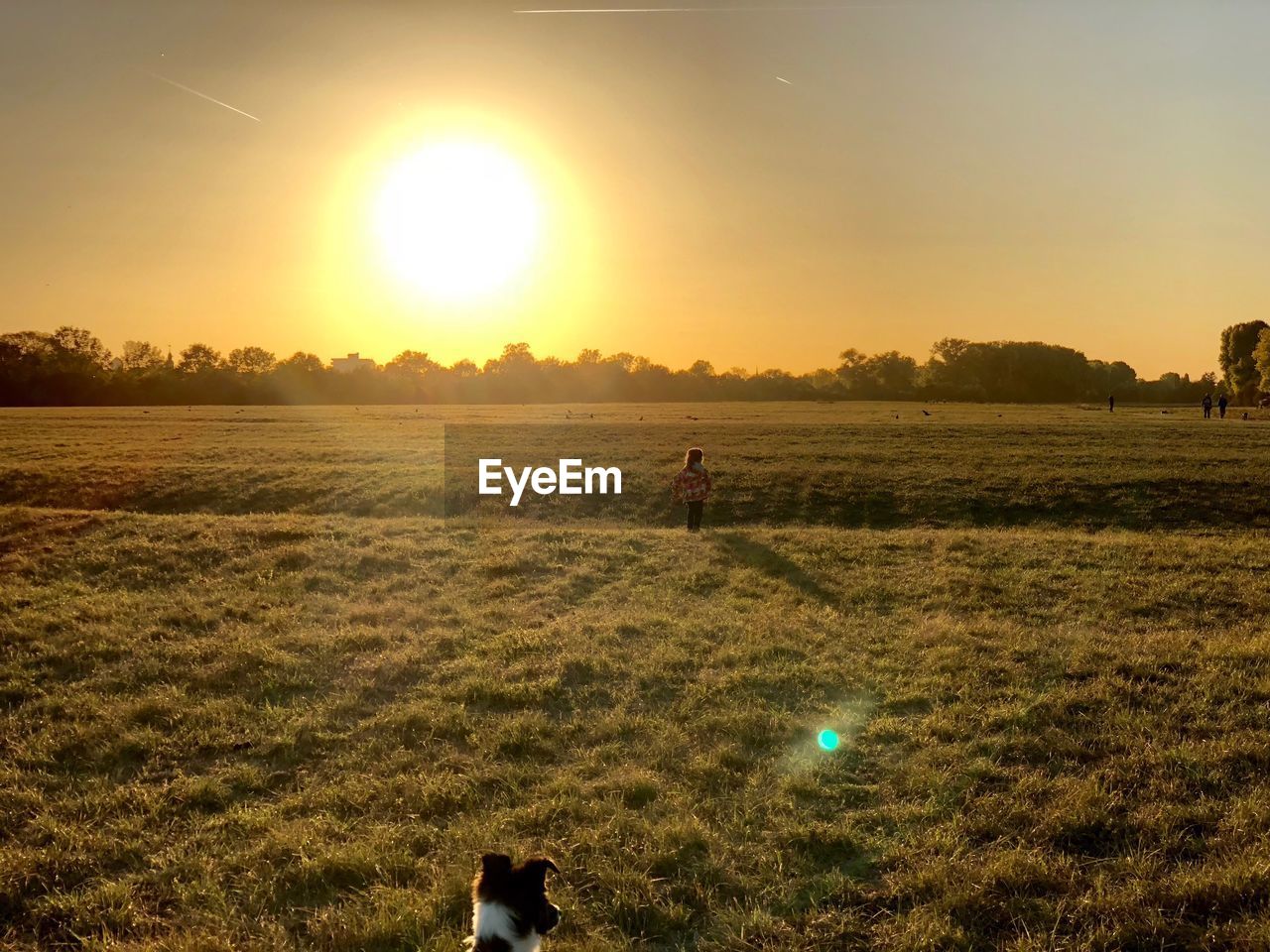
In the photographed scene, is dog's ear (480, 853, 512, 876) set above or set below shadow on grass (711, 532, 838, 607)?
above

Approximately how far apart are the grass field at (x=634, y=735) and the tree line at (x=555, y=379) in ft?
369

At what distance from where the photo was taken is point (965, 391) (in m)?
134

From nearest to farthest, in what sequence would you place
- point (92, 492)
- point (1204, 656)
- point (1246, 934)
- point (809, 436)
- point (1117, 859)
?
point (1246, 934)
point (1117, 859)
point (1204, 656)
point (92, 492)
point (809, 436)

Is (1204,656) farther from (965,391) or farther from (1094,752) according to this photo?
(965,391)

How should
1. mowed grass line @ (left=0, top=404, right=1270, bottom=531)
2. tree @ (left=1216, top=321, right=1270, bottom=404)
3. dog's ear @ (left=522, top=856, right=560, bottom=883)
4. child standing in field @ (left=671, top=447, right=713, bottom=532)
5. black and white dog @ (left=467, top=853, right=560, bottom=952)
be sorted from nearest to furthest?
1. black and white dog @ (left=467, top=853, right=560, bottom=952)
2. dog's ear @ (left=522, top=856, right=560, bottom=883)
3. child standing in field @ (left=671, top=447, right=713, bottom=532)
4. mowed grass line @ (left=0, top=404, right=1270, bottom=531)
5. tree @ (left=1216, top=321, right=1270, bottom=404)

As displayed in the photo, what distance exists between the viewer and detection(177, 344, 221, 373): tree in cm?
13691

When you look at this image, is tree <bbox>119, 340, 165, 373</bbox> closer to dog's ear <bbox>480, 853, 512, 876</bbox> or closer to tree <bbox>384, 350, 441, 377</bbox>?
tree <bbox>384, 350, 441, 377</bbox>

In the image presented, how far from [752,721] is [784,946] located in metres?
3.17

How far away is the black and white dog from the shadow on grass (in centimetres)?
930

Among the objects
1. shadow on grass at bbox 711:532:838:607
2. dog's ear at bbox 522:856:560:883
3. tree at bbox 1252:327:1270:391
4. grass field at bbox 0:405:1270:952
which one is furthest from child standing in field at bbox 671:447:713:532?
tree at bbox 1252:327:1270:391

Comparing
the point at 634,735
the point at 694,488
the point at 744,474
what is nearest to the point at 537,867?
the point at 634,735

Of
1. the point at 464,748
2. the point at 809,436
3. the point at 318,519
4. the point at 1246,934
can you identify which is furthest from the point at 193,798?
the point at 809,436

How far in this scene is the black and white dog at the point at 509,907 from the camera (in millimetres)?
3949

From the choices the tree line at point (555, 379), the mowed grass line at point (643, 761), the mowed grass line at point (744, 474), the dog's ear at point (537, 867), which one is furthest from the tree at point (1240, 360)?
the dog's ear at point (537, 867)
